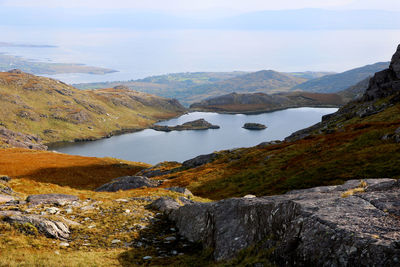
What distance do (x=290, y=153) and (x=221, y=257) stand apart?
1652 inches

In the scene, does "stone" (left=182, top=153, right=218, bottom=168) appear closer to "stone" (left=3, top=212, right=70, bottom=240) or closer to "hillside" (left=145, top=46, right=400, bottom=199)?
"hillside" (left=145, top=46, right=400, bottom=199)

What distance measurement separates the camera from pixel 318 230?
8008 mm

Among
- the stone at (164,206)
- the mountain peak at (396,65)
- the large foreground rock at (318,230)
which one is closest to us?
the large foreground rock at (318,230)

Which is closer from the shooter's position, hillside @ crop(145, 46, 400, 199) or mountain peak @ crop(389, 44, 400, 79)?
hillside @ crop(145, 46, 400, 199)

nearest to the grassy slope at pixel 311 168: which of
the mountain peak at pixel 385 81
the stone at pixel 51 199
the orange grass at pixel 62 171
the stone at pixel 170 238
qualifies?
the stone at pixel 170 238

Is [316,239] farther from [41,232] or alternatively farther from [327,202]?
[41,232]

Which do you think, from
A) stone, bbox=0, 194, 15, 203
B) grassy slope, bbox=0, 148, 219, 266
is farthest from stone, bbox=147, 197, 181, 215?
stone, bbox=0, 194, 15, 203

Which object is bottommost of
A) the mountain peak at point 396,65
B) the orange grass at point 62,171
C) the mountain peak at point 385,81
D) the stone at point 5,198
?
the orange grass at point 62,171

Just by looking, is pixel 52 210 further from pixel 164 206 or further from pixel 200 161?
pixel 200 161

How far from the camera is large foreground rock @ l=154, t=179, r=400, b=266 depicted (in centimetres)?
674

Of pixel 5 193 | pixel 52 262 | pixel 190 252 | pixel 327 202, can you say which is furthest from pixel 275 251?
pixel 5 193

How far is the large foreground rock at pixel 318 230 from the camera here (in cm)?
674

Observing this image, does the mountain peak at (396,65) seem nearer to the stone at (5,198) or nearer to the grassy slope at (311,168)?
the grassy slope at (311,168)

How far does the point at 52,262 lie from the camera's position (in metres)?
10.9
